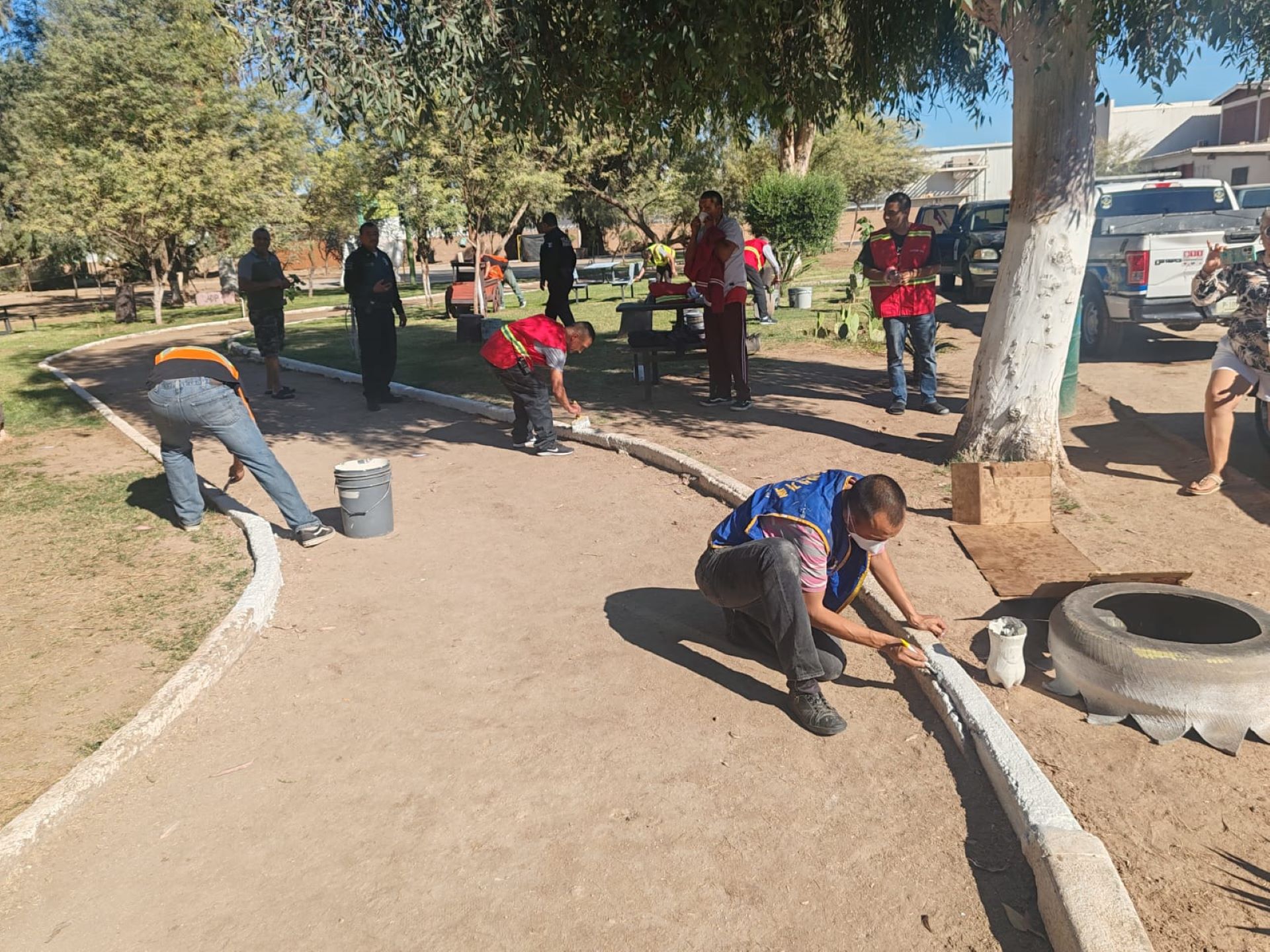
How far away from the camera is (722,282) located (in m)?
9.23

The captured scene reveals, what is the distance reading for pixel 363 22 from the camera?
6.73m

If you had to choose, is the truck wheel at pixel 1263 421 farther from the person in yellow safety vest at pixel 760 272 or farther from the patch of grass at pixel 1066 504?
the person in yellow safety vest at pixel 760 272

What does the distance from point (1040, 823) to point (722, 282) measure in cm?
684

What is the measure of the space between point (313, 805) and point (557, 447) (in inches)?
202

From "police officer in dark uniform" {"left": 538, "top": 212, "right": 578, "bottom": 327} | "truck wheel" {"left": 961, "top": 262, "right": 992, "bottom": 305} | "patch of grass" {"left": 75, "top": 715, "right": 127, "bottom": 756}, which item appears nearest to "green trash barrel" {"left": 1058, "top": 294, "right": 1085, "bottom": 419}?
"police officer in dark uniform" {"left": 538, "top": 212, "right": 578, "bottom": 327}

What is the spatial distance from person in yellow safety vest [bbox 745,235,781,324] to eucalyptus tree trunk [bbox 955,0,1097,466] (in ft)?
26.9

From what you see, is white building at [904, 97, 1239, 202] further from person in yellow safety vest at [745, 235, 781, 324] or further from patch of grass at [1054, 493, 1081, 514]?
patch of grass at [1054, 493, 1081, 514]

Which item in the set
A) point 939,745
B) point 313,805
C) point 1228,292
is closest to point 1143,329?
point 1228,292

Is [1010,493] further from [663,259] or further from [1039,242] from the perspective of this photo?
[663,259]

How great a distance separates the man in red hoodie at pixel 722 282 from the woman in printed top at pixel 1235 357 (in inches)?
158

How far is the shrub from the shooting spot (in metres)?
19.5

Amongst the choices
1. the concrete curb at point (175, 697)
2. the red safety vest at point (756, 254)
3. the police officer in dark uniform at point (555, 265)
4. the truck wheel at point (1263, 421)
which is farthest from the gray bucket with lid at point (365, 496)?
the red safety vest at point (756, 254)

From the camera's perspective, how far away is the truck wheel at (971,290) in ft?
59.8

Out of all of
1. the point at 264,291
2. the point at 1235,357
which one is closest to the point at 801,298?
the point at 264,291
